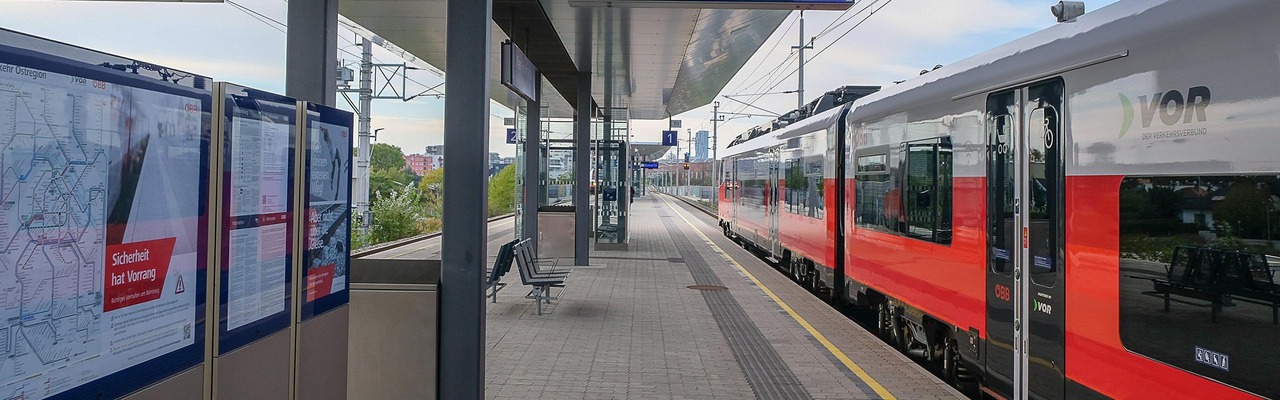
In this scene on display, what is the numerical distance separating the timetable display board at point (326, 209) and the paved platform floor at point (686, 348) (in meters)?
2.51

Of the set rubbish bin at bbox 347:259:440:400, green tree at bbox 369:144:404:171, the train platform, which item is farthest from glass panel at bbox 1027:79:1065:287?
green tree at bbox 369:144:404:171

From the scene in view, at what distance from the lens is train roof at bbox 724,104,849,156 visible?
11.1 m

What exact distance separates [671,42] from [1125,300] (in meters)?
10.1

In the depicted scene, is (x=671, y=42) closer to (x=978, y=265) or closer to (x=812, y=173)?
(x=812, y=173)

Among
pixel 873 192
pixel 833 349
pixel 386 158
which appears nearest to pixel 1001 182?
pixel 873 192

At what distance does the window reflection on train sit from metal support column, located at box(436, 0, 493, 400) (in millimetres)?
3630

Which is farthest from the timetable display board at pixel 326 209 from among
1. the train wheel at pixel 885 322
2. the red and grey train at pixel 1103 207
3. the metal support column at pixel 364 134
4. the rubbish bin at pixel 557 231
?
the rubbish bin at pixel 557 231

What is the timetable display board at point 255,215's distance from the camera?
3.25 m

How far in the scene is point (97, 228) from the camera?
2.57 m

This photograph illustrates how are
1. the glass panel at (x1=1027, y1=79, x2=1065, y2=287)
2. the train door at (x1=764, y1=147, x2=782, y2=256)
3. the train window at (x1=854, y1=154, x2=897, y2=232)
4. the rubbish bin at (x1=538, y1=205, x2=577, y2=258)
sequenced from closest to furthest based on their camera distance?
1. the glass panel at (x1=1027, y1=79, x2=1065, y2=287)
2. the train window at (x1=854, y1=154, x2=897, y2=232)
3. the train door at (x1=764, y1=147, x2=782, y2=256)
4. the rubbish bin at (x1=538, y1=205, x2=577, y2=258)

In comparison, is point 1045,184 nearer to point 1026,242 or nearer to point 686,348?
point 1026,242

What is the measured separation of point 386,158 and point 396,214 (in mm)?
1806

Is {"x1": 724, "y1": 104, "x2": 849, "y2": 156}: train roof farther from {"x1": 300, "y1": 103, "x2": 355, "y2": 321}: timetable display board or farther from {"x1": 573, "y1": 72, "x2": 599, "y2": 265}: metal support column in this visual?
{"x1": 300, "y1": 103, "x2": 355, "y2": 321}: timetable display board

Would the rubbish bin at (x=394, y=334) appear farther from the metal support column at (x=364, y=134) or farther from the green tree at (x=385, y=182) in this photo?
the green tree at (x=385, y=182)
